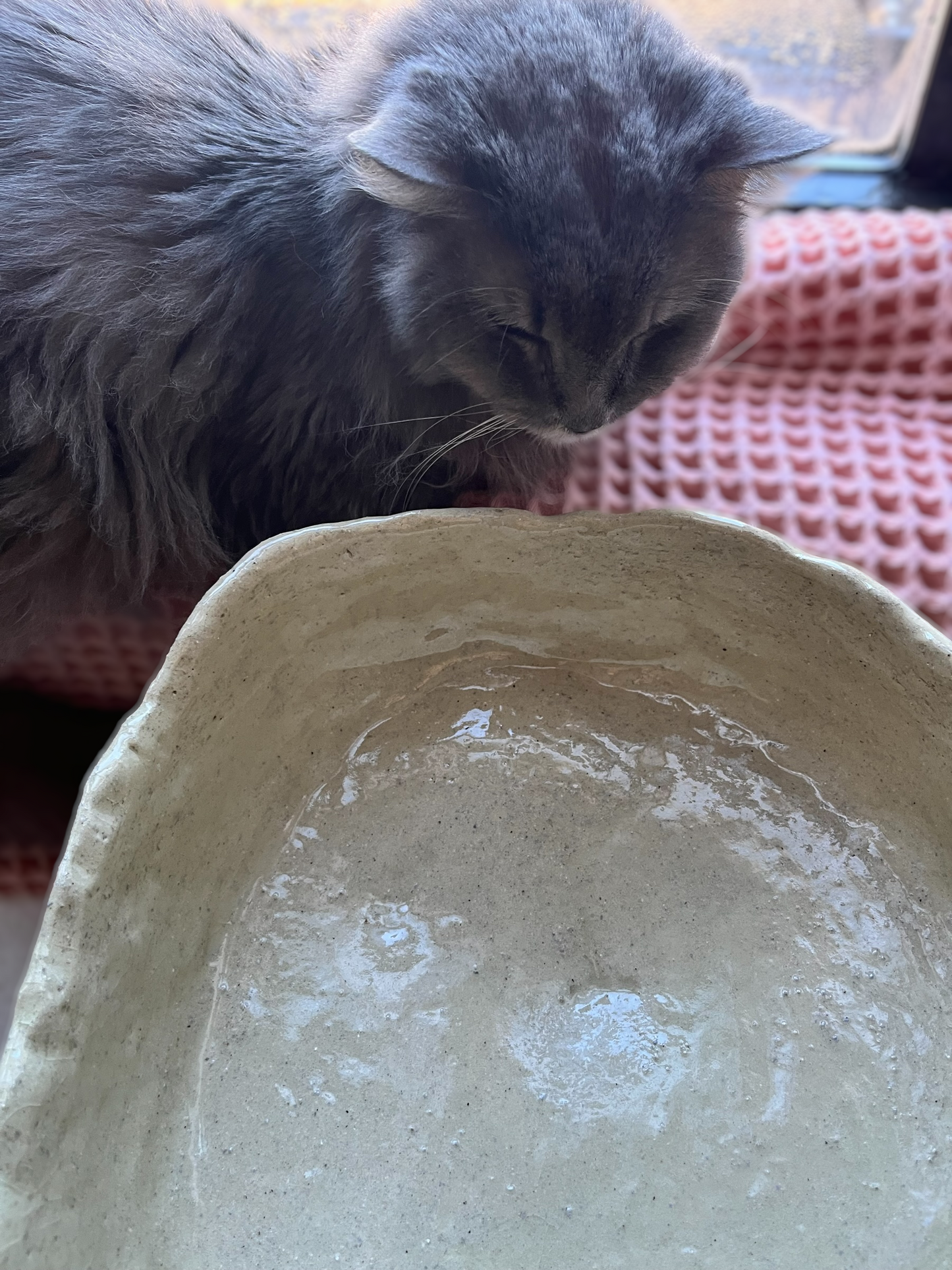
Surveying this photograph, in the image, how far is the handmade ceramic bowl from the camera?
2.26 ft

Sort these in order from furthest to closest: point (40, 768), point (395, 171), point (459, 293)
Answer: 1. point (40, 768)
2. point (459, 293)
3. point (395, 171)

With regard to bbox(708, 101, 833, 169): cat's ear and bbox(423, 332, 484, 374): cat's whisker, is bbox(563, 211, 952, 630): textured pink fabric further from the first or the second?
bbox(708, 101, 833, 169): cat's ear

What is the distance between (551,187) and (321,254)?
230mm

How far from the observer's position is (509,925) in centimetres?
84

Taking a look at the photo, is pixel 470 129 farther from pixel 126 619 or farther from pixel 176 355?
pixel 126 619

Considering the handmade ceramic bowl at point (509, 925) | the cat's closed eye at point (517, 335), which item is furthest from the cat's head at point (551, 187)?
the handmade ceramic bowl at point (509, 925)

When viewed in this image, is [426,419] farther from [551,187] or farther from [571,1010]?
[571,1010]

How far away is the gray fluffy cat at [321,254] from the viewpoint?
0.75 meters

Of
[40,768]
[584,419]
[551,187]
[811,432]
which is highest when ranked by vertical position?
[551,187]

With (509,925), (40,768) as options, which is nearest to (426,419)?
(509,925)

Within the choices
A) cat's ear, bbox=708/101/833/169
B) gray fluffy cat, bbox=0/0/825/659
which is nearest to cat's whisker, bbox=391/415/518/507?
gray fluffy cat, bbox=0/0/825/659

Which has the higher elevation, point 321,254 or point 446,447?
point 321,254

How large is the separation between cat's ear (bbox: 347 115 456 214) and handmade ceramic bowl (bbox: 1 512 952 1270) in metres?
0.25

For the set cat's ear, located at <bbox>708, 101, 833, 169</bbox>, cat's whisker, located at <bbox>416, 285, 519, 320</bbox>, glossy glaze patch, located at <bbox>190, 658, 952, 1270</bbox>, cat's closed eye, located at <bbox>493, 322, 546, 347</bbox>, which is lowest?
glossy glaze patch, located at <bbox>190, 658, 952, 1270</bbox>
